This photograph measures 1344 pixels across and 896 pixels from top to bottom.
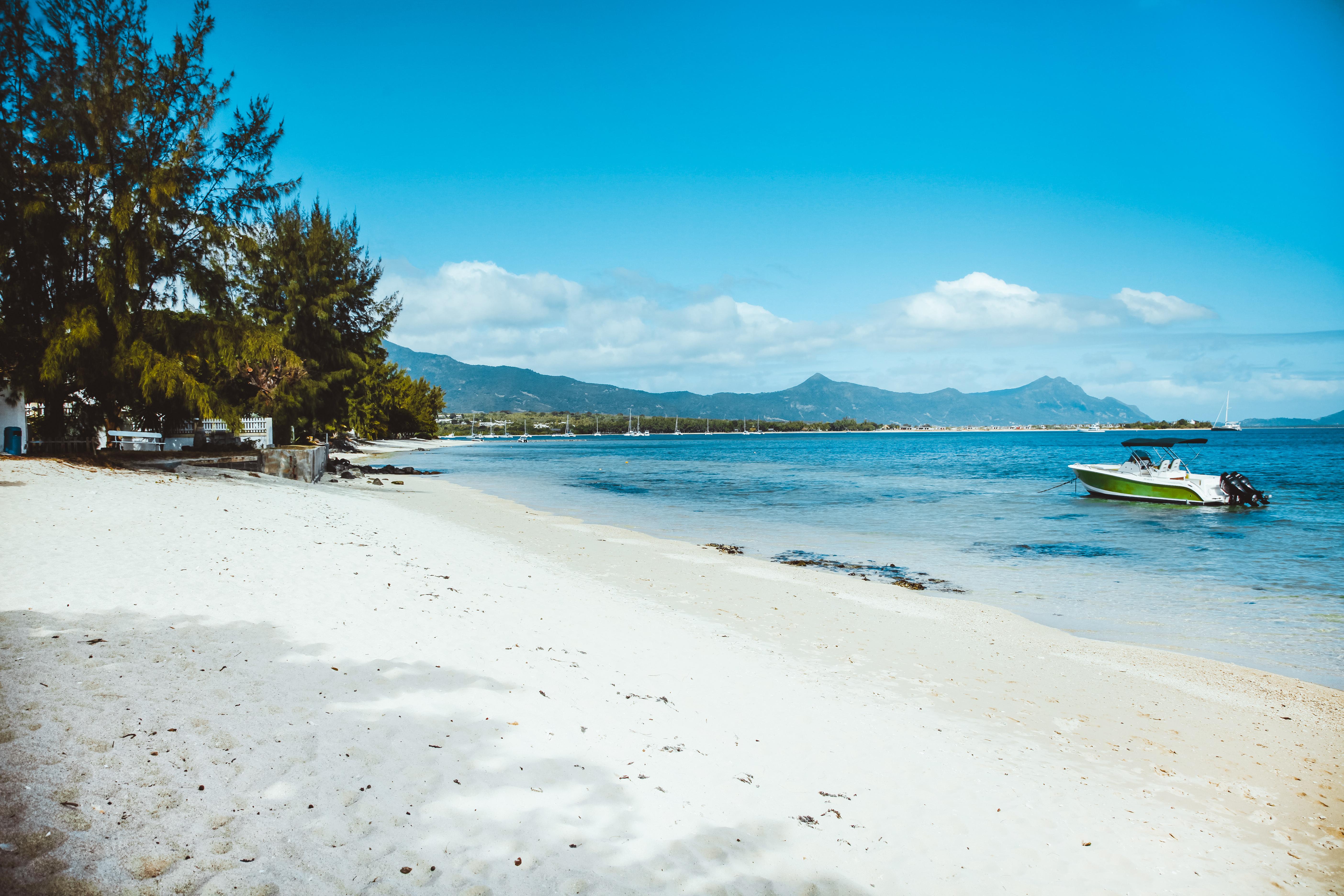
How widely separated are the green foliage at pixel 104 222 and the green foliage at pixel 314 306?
989cm

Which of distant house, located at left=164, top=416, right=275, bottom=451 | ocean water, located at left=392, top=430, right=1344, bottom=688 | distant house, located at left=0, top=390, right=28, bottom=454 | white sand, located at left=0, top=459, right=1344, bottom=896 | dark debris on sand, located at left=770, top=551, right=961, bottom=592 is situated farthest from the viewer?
distant house, located at left=164, top=416, right=275, bottom=451

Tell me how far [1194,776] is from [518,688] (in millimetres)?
5564

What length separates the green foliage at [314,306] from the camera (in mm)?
31031

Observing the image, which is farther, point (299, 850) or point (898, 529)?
point (898, 529)

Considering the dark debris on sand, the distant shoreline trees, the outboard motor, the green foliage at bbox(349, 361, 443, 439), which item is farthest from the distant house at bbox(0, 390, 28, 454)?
the outboard motor

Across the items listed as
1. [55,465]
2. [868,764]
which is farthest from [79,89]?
[868,764]

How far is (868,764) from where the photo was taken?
5.06m

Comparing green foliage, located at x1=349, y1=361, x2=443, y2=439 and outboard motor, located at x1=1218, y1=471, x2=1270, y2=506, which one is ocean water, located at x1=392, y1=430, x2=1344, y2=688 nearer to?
outboard motor, located at x1=1218, y1=471, x2=1270, y2=506

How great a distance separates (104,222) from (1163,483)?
38.1m

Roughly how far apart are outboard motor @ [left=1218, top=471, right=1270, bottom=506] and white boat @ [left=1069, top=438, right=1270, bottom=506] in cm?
2

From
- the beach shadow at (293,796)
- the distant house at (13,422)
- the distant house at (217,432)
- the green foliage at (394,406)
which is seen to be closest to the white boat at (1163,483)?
the beach shadow at (293,796)

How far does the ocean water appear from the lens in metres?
10.9

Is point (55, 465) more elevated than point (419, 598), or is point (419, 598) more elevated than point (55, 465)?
point (55, 465)

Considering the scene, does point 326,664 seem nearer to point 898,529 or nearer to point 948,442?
point 898,529
